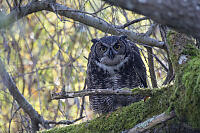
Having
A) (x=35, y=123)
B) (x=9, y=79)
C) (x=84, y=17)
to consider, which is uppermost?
(x=84, y=17)

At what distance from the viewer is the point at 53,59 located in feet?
12.8

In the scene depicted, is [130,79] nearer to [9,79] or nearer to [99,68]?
[99,68]

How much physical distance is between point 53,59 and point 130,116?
2186 millimetres

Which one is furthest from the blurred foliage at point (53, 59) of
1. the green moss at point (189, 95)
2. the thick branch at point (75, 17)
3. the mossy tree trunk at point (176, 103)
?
the green moss at point (189, 95)

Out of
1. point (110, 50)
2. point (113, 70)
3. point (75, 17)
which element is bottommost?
point (113, 70)

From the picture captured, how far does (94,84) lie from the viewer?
3.09 metres

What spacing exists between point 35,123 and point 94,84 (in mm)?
741

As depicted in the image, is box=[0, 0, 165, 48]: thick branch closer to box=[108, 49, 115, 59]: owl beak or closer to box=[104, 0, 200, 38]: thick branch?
box=[108, 49, 115, 59]: owl beak

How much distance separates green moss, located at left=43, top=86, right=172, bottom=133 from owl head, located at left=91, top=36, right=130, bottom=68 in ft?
3.67

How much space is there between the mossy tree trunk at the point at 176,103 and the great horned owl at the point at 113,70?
97 centimetres

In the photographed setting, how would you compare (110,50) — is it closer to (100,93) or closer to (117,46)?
(117,46)

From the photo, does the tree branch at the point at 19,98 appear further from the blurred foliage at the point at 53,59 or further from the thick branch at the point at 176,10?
the thick branch at the point at 176,10

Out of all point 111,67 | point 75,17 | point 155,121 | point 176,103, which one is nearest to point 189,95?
point 176,103

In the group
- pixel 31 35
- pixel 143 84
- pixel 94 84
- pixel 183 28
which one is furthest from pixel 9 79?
pixel 183 28
